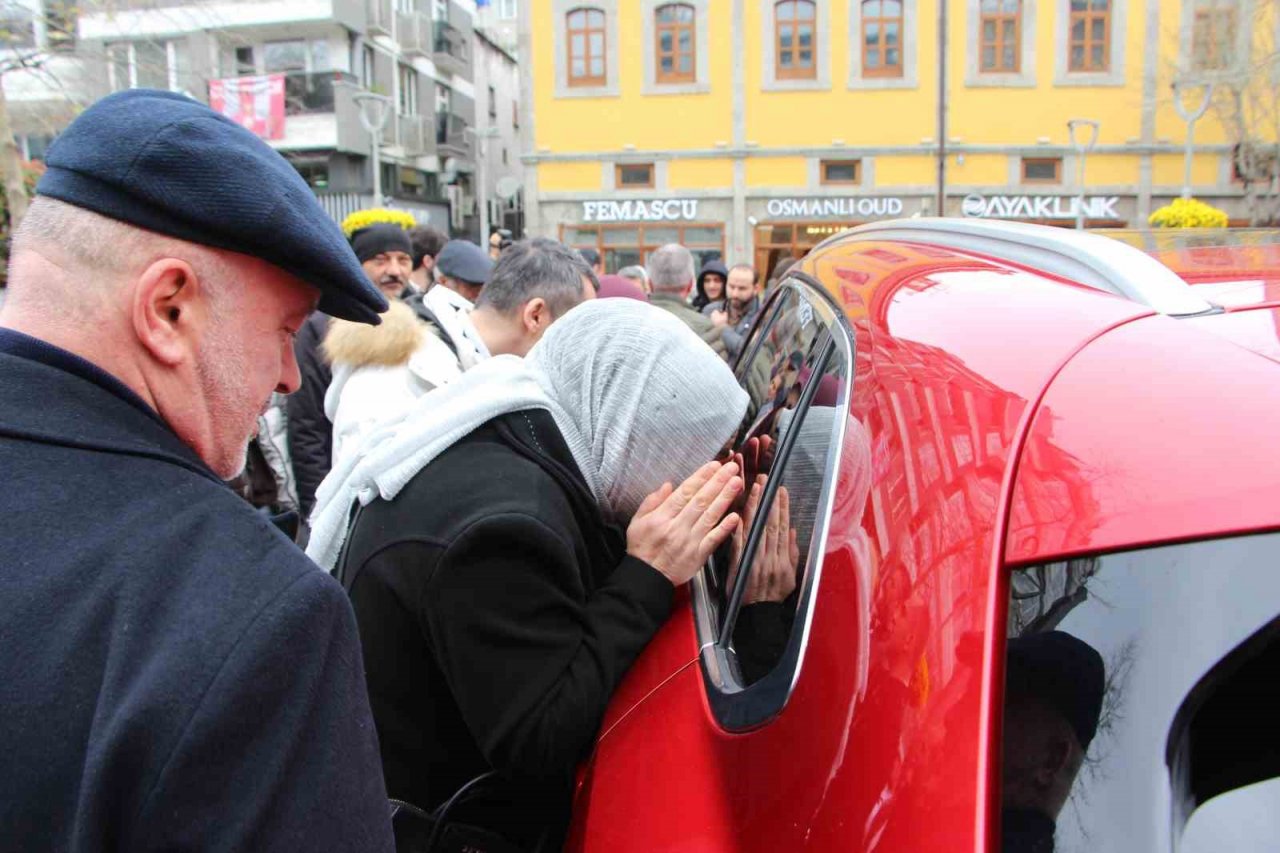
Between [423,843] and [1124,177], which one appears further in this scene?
[1124,177]

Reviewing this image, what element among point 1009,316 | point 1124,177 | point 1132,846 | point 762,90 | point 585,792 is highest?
point 762,90

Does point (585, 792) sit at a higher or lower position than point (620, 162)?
lower

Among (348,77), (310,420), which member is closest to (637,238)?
(348,77)

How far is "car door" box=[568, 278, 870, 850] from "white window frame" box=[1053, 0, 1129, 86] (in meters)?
26.9

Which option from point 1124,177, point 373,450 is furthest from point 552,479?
point 1124,177

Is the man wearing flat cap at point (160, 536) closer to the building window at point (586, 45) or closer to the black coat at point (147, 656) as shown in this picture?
the black coat at point (147, 656)

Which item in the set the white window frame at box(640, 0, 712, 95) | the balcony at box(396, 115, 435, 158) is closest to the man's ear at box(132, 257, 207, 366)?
the white window frame at box(640, 0, 712, 95)

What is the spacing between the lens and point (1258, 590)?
2.76 feet

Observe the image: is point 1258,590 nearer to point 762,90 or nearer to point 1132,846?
point 1132,846

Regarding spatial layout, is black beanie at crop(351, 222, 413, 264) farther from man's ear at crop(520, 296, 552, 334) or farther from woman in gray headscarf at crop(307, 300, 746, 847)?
woman in gray headscarf at crop(307, 300, 746, 847)

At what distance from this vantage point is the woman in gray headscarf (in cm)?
157

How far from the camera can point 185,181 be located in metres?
0.98

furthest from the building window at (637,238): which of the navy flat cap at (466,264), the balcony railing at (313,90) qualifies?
the navy flat cap at (466,264)

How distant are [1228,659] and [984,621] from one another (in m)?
0.19
